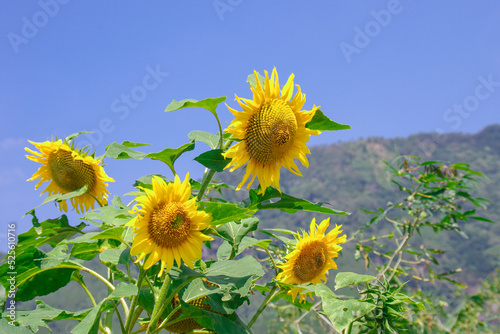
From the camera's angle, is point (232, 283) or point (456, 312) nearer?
point (232, 283)

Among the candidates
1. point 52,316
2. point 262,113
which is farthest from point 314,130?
point 52,316

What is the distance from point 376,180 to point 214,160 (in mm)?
65941

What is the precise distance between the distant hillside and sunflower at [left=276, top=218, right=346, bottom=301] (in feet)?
97.7

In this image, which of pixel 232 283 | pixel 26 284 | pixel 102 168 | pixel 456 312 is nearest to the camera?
pixel 232 283

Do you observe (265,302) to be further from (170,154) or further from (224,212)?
(170,154)

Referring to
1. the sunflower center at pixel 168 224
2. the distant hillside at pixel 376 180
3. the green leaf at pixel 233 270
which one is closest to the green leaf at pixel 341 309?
the green leaf at pixel 233 270

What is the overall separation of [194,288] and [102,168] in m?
0.62

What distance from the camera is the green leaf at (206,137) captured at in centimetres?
120

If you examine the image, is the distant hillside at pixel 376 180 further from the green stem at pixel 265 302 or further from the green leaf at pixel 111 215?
the green leaf at pixel 111 215

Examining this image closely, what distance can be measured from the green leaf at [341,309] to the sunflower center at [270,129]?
404 mm

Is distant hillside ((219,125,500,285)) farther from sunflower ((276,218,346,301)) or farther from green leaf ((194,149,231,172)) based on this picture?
green leaf ((194,149,231,172))

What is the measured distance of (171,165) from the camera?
3.85 feet

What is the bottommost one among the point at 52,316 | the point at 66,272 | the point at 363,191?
the point at 52,316

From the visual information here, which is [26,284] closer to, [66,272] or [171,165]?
[66,272]
